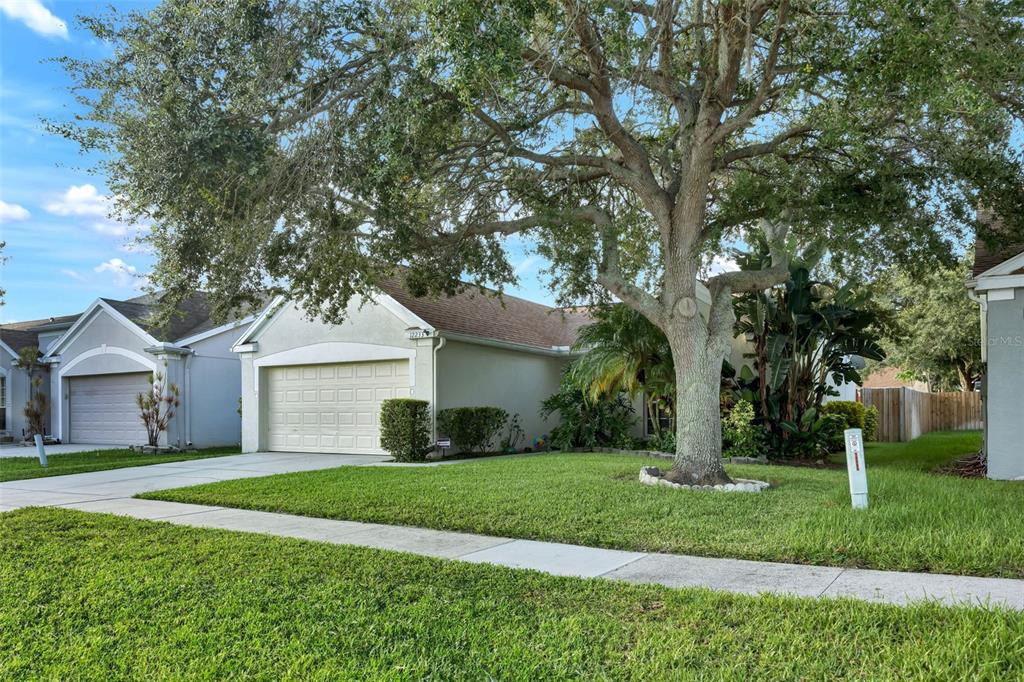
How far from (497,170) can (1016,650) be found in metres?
9.16

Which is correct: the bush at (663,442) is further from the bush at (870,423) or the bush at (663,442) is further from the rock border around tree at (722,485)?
the bush at (870,423)

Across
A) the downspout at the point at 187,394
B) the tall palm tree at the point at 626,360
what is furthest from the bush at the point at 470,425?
the downspout at the point at 187,394

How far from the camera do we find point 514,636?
3.96 metres

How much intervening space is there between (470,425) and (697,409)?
6.98 m

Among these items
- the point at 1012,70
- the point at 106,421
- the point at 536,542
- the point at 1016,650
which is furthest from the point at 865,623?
the point at 106,421

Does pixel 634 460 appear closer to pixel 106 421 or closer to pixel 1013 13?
pixel 1013 13

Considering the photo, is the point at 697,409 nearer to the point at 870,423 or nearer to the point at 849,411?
the point at 849,411

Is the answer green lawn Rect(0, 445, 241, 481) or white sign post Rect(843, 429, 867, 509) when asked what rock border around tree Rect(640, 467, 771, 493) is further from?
green lawn Rect(0, 445, 241, 481)

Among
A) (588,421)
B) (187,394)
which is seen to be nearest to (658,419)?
(588,421)

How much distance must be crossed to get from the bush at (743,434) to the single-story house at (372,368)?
5.52 meters

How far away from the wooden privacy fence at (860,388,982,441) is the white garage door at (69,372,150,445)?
22313 mm

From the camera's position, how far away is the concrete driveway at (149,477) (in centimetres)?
989

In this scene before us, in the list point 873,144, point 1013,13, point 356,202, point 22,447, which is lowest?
point 22,447

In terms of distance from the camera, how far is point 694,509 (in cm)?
774
